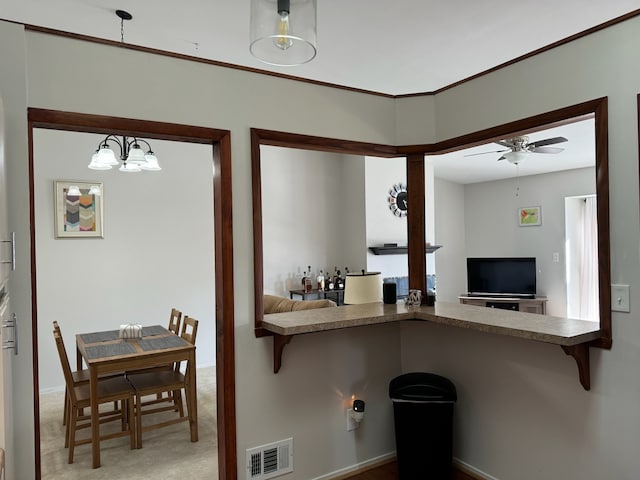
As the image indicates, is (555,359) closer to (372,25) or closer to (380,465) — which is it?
(380,465)

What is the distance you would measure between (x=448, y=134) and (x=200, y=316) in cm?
376

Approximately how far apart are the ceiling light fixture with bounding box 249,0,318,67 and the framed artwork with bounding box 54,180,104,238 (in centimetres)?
360

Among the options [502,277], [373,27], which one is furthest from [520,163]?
[373,27]

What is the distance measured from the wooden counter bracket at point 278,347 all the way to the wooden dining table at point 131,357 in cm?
114

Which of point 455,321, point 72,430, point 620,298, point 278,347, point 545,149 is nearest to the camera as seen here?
point 620,298

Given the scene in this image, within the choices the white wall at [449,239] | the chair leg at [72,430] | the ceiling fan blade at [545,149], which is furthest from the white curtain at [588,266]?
the chair leg at [72,430]

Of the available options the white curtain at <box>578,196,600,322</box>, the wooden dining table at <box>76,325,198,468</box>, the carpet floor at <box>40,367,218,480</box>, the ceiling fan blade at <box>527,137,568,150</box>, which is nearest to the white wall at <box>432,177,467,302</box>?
the white curtain at <box>578,196,600,322</box>

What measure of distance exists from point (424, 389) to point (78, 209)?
3.85 meters

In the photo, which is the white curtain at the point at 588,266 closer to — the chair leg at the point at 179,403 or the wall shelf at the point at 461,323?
the wall shelf at the point at 461,323

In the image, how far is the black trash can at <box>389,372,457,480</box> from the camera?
2582 millimetres

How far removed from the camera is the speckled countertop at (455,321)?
A: 1.99 m

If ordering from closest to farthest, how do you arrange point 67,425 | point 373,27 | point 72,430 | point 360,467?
point 360,467, point 72,430, point 373,27, point 67,425

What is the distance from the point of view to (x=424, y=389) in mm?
2623

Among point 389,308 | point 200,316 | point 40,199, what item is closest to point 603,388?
point 389,308
